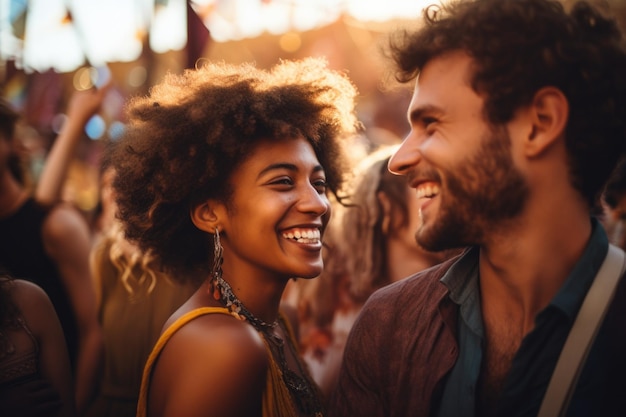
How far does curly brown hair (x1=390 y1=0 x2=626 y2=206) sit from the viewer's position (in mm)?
2178

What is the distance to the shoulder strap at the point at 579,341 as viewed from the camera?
1.89m

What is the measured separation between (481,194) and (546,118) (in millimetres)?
364

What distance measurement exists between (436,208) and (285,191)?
30.0 inches

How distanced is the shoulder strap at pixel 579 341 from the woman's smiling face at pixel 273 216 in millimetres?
1178

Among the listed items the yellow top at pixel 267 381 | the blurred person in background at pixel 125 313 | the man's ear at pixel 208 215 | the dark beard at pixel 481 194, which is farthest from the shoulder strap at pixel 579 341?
the blurred person in background at pixel 125 313

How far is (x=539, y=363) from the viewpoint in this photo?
6.70ft

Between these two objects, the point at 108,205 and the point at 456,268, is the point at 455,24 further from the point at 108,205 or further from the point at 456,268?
the point at 108,205

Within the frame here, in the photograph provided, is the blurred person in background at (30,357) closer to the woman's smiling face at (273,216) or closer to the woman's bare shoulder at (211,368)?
the woman's bare shoulder at (211,368)

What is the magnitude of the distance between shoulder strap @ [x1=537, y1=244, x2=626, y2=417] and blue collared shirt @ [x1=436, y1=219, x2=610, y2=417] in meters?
0.05

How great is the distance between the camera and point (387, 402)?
2301 mm

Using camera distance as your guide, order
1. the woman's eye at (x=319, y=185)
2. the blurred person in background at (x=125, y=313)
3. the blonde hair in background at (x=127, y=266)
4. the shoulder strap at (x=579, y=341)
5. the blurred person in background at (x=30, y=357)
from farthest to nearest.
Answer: the blonde hair in background at (x=127, y=266) < the blurred person in background at (x=125, y=313) < the woman's eye at (x=319, y=185) < the blurred person in background at (x=30, y=357) < the shoulder strap at (x=579, y=341)

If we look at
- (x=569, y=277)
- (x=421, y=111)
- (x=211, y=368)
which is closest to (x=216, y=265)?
(x=211, y=368)

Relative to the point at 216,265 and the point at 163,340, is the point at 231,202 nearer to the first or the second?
the point at 216,265

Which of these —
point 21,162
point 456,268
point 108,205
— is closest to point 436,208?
point 456,268
